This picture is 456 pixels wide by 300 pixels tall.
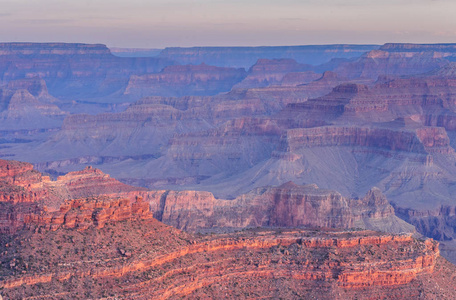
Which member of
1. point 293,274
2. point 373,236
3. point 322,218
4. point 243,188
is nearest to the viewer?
point 293,274

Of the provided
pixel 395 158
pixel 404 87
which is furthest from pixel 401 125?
pixel 404 87

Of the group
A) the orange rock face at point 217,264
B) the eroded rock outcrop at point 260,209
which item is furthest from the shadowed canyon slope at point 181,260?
the eroded rock outcrop at point 260,209

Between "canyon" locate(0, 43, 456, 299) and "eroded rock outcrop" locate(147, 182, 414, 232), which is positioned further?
"eroded rock outcrop" locate(147, 182, 414, 232)

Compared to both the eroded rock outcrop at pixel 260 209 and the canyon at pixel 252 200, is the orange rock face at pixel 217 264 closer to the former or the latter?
the canyon at pixel 252 200

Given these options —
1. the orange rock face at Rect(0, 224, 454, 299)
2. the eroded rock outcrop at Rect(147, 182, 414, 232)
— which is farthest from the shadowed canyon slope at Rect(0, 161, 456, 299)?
the eroded rock outcrop at Rect(147, 182, 414, 232)

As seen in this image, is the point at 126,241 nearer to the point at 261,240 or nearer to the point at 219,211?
the point at 261,240

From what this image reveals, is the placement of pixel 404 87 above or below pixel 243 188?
above

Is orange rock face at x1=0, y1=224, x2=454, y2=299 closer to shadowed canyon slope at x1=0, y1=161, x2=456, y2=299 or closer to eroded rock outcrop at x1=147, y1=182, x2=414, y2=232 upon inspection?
shadowed canyon slope at x1=0, y1=161, x2=456, y2=299

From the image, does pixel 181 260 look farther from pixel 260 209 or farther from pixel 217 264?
pixel 260 209
